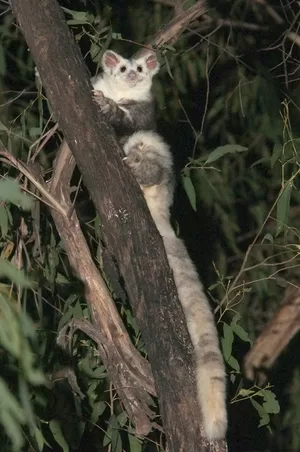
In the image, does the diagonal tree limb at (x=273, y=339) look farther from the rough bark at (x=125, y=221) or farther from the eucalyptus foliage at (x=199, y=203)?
the rough bark at (x=125, y=221)

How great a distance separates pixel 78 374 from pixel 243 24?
2.02 m

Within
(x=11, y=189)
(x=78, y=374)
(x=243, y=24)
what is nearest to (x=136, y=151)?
(x=78, y=374)

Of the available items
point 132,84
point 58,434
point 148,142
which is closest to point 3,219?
point 148,142

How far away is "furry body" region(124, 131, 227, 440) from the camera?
2.87 m

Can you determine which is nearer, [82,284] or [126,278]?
[126,278]

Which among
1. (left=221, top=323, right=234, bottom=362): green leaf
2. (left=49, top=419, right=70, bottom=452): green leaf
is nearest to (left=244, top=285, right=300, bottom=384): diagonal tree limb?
(left=221, top=323, right=234, bottom=362): green leaf

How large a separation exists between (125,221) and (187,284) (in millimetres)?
498

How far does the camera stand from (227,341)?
3.75 meters

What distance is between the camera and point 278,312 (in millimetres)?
4949

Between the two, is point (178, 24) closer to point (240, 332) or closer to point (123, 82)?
point (123, 82)

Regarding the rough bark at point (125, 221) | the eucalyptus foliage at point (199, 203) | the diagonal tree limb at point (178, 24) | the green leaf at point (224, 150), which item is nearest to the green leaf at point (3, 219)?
the eucalyptus foliage at point (199, 203)

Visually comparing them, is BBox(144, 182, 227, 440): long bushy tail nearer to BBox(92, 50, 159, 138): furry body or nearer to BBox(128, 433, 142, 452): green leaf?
BBox(92, 50, 159, 138): furry body

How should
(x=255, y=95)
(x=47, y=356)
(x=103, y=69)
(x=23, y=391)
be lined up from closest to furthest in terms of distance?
1. (x=23, y=391)
2. (x=47, y=356)
3. (x=103, y=69)
4. (x=255, y=95)

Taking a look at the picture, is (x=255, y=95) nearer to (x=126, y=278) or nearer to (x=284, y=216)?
(x=284, y=216)
